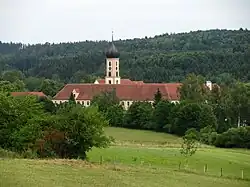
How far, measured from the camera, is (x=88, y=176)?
25438 millimetres

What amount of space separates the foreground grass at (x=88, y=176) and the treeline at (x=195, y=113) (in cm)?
3307

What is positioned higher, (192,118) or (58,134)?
(192,118)

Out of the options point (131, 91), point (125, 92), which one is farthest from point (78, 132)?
point (131, 91)

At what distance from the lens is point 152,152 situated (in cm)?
4459

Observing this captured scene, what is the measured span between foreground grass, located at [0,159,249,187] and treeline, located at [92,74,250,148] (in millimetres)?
33068

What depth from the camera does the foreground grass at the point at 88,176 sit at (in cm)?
2289

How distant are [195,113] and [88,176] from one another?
48.0 m

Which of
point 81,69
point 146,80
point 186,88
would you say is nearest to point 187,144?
point 186,88

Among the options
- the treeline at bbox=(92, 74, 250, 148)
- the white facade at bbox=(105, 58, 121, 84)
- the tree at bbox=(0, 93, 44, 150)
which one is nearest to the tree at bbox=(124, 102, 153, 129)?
the treeline at bbox=(92, 74, 250, 148)

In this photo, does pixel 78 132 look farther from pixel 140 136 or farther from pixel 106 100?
pixel 106 100

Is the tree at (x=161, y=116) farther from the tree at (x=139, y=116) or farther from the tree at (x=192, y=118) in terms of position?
the tree at (x=192, y=118)

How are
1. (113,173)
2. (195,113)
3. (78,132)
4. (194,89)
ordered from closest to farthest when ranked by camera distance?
(113,173)
(78,132)
(195,113)
(194,89)

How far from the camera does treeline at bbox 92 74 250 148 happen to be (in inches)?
2852

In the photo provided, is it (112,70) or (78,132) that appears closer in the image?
(78,132)
